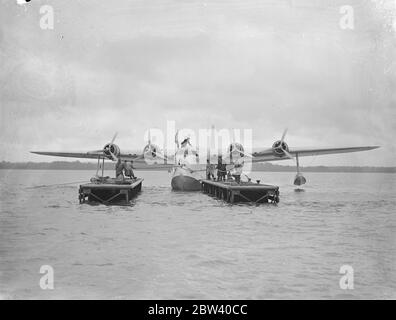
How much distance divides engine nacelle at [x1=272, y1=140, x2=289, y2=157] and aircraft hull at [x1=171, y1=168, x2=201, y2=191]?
34.7ft

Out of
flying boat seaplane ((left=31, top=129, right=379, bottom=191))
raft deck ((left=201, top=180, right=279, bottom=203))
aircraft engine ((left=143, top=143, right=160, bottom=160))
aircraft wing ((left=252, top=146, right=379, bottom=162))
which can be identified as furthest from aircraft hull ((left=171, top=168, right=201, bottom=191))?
raft deck ((left=201, top=180, right=279, bottom=203))

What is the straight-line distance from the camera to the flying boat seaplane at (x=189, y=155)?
95.9 feet

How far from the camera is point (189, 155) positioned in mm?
36594

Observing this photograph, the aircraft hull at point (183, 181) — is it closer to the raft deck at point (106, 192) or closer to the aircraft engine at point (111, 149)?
the aircraft engine at point (111, 149)

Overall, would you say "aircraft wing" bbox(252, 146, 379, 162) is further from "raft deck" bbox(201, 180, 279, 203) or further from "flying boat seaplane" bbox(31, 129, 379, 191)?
"raft deck" bbox(201, 180, 279, 203)

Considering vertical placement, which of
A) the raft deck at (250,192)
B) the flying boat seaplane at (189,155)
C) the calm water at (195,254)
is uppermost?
the flying boat seaplane at (189,155)

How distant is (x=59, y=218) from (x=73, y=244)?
20.4 ft

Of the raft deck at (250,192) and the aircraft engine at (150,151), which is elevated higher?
the aircraft engine at (150,151)

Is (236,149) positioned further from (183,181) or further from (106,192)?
(183,181)

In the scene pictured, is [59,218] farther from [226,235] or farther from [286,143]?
[286,143]

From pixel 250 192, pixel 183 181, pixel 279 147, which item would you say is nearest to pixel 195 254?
pixel 250 192

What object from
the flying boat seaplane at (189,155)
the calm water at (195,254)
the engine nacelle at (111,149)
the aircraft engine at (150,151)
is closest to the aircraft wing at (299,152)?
the flying boat seaplane at (189,155)

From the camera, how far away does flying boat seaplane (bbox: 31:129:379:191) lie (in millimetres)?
29234
